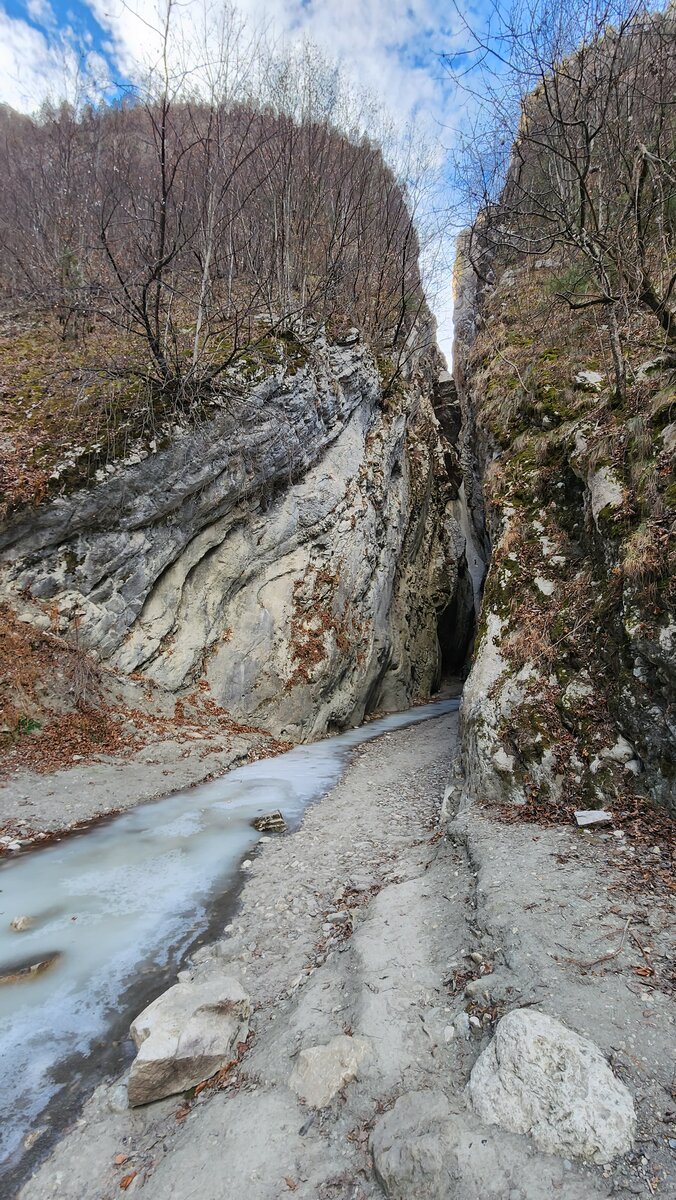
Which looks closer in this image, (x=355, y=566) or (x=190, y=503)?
(x=190, y=503)

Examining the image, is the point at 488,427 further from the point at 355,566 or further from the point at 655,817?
the point at 655,817

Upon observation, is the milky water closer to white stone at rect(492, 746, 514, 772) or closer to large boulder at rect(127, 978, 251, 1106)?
large boulder at rect(127, 978, 251, 1106)

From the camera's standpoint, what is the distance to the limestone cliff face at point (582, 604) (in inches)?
209

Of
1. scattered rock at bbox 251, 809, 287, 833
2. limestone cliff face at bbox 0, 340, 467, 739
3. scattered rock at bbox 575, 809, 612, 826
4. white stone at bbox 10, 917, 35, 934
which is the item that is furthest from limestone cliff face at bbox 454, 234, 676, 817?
limestone cliff face at bbox 0, 340, 467, 739

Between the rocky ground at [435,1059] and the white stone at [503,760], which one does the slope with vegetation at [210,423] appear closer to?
the rocky ground at [435,1059]

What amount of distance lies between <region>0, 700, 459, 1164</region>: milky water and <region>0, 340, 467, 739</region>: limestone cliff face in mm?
3982

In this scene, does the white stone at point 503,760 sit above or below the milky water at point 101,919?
above

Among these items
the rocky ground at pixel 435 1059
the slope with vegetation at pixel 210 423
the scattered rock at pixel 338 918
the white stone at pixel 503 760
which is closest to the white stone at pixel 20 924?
the rocky ground at pixel 435 1059

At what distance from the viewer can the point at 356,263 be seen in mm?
17188

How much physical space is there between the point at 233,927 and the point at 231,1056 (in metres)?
1.54

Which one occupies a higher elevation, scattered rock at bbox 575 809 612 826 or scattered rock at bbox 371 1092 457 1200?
scattered rock at bbox 575 809 612 826

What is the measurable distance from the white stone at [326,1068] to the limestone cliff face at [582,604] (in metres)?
3.40

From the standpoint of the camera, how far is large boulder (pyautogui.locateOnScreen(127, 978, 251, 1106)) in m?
2.80

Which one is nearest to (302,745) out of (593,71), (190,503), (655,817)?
(190,503)
